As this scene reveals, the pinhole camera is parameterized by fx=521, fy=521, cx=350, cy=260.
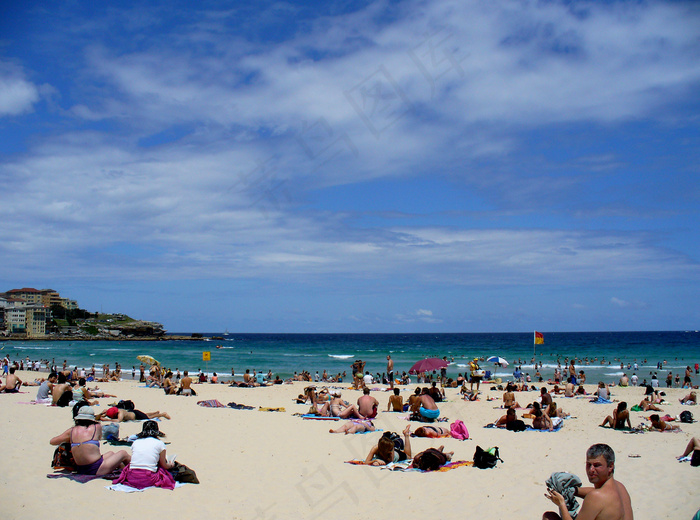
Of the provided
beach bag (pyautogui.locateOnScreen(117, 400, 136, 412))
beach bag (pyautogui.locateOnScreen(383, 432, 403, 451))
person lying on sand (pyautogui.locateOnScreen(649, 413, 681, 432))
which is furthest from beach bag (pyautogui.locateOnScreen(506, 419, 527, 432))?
beach bag (pyautogui.locateOnScreen(117, 400, 136, 412))

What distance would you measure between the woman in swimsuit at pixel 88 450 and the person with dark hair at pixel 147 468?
382mm

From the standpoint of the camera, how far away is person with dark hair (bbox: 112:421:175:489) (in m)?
7.09

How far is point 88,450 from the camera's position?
7.38 metres

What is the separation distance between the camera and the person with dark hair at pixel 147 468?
23.3 feet

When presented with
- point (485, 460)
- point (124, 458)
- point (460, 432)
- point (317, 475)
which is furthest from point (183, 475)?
point (460, 432)

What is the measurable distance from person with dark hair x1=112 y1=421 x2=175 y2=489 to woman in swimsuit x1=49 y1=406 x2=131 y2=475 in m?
0.38

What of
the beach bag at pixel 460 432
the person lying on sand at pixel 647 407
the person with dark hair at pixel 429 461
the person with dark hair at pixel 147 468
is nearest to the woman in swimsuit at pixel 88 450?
the person with dark hair at pixel 147 468

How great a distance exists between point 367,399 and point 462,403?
6.97 metres

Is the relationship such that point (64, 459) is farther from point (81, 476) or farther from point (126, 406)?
point (126, 406)

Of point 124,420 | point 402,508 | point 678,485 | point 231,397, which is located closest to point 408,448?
point 402,508

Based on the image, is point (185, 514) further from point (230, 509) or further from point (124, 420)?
point (124, 420)

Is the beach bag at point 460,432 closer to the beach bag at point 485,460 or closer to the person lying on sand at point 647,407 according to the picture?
the beach bag at point 485,460

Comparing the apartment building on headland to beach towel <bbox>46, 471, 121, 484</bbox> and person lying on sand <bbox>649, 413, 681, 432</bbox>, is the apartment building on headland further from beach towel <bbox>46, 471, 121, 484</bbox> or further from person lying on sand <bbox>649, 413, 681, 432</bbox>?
person lying on sand <bbox>649, 413, 681, 432</bbox>

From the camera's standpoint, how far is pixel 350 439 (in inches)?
443
